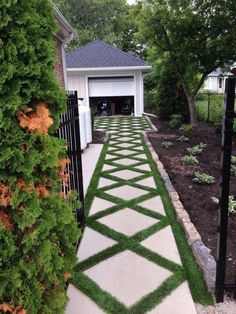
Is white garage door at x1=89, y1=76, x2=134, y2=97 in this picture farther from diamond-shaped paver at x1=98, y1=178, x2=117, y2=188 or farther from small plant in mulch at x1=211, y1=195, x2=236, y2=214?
small plant in mulch at x1=211, y1=195, x2=236, y2=214

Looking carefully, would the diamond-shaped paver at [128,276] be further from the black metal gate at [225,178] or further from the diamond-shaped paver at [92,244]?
the black metal gate at [225,178]

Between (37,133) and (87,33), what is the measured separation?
30.5m

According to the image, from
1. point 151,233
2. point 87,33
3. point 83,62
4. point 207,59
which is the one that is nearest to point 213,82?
point 87,33

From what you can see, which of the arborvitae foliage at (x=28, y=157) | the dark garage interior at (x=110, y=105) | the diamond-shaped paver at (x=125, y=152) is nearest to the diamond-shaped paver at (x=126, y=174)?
the diamond-shaped paver at (x=125, y=152)

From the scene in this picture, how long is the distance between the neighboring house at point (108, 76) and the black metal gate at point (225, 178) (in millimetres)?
14439

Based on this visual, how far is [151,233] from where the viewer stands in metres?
3.31

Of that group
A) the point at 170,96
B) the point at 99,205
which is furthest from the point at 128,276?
the point at 170,96

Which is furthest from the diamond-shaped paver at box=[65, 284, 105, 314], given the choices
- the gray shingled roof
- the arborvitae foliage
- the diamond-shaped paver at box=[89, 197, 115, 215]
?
the gray shingled roof

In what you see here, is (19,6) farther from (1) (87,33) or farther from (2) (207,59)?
(1) (87,33)

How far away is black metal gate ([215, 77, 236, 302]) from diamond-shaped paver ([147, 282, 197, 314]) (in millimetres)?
233

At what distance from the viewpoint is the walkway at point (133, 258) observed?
2301 millimetres

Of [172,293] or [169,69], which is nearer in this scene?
[172,293]

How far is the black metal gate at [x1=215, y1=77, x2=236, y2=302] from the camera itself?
1.95 m

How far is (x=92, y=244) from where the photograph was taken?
124 inches
